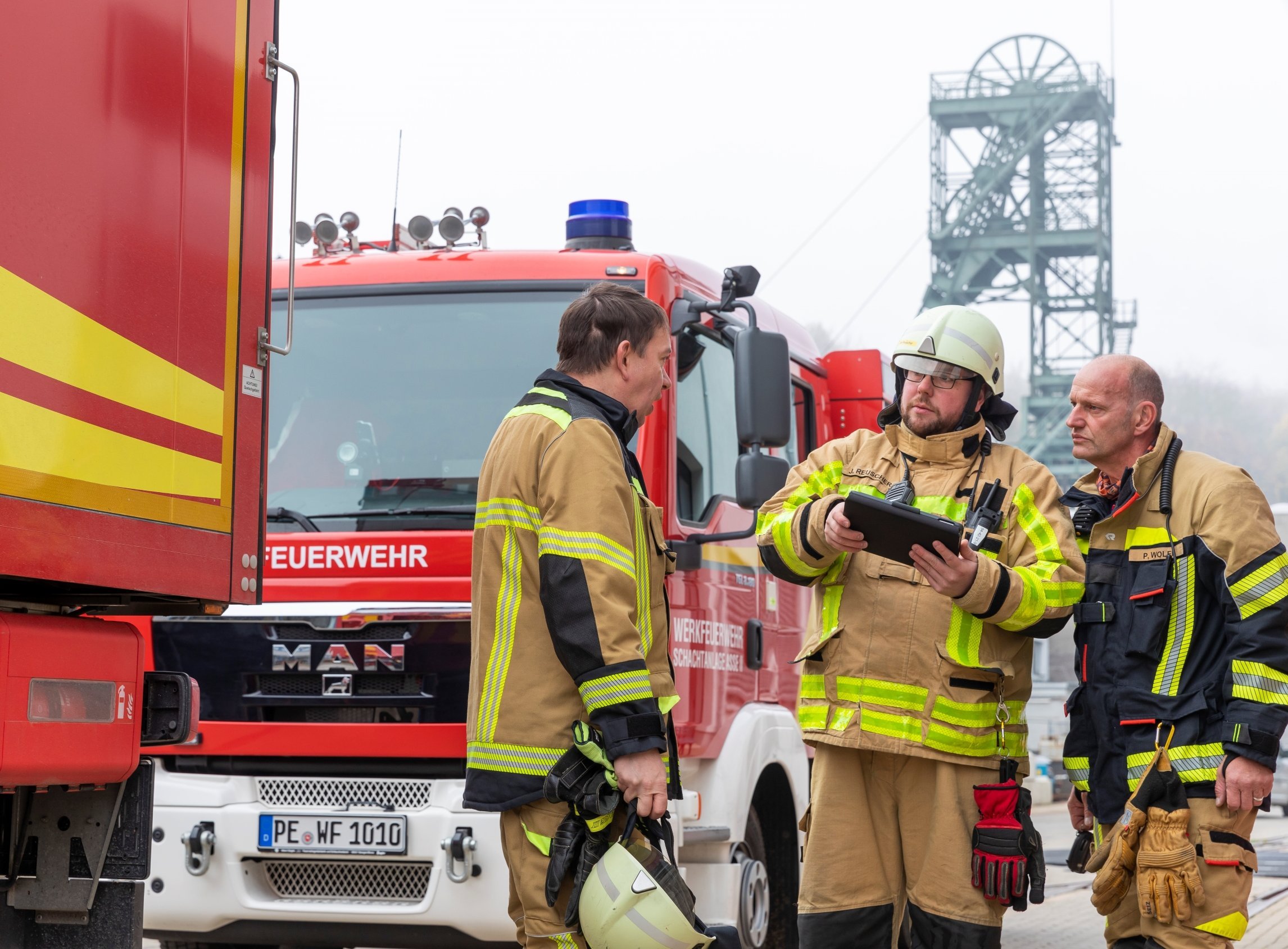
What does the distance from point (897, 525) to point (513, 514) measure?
101 centimetres

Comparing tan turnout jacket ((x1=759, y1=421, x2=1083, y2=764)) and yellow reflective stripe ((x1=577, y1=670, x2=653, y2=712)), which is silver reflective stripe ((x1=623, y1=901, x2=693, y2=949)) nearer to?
yellow reflective stripe ((x1=577, y1=670, x2=653, y2=712))

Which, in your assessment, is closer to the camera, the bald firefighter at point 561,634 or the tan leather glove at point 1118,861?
the bald firefighter at point 561,634

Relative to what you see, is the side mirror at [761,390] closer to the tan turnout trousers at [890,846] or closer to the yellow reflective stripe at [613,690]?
the tan turnout trousers at [890,846]

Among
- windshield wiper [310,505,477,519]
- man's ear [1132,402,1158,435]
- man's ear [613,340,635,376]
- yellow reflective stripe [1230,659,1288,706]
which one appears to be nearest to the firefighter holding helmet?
man's ear [1132,402,1158,435]

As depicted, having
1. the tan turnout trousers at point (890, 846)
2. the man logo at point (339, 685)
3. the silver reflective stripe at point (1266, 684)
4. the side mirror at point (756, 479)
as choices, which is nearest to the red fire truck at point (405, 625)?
the man logo at point (339, 685)

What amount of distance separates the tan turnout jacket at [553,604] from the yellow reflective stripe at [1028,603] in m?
1.02

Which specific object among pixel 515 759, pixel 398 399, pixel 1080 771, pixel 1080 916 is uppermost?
pixel 398 399

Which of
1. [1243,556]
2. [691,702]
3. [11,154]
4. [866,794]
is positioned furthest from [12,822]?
[1243,556]

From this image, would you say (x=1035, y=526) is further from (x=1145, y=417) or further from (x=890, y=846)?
(x=890, y=846)

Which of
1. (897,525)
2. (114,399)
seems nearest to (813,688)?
(897,525)

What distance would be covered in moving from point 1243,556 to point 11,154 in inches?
116

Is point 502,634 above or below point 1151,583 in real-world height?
below

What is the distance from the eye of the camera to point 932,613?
388 cm

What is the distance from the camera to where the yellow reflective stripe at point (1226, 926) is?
362 cm
